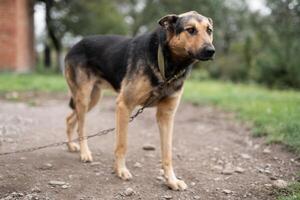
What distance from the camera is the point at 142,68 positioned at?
5.27 metres

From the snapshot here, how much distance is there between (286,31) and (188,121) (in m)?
6.17

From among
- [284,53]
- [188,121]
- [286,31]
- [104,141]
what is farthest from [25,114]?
[284,53]

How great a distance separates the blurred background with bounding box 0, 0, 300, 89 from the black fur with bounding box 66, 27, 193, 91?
5787mm

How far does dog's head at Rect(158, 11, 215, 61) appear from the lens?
4.65 meters

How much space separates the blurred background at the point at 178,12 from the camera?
52.5ft

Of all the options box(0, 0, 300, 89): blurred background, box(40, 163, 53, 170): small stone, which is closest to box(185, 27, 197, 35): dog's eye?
box(40, 163, 53, 170): small stone

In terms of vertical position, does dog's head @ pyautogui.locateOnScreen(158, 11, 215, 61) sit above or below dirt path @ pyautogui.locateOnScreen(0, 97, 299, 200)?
above

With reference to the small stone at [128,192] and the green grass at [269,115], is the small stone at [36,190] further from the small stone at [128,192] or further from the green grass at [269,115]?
the green grass at [269,115]

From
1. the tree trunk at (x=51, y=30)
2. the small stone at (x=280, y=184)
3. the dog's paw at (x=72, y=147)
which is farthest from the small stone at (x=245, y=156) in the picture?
the tree trunk at (x=51, y=30)

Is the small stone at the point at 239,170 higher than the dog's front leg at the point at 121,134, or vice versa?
the dog's front leg at the point at 121,134

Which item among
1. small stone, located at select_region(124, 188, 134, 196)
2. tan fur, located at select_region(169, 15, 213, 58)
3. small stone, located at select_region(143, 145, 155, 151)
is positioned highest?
tan fur, located at select_region(169, 15, 213, 58)

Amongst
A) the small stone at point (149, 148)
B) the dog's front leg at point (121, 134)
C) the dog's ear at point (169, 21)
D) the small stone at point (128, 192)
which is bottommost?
the small stone at point (149, 148)

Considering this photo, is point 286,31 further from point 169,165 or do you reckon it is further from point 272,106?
point 169,165

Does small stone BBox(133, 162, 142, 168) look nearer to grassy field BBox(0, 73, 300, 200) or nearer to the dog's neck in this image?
the dog's neck
